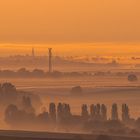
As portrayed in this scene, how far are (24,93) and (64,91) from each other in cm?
4077

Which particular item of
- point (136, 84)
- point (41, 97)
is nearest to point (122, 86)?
point (136, 84)

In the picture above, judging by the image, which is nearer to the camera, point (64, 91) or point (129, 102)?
point (129, 102)

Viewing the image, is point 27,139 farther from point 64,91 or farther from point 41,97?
point 64,91

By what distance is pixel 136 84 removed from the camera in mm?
199500

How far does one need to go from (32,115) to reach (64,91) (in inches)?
2644

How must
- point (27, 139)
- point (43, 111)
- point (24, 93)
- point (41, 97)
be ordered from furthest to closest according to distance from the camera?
point (41, 97) → point (24, 93) → point (43, 111) → point (27, 139)

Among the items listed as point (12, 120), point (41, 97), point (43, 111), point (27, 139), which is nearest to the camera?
point (27, 139)

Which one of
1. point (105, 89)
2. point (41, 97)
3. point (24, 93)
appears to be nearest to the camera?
point (24, 93)

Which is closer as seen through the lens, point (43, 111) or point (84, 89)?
point (43, 111)

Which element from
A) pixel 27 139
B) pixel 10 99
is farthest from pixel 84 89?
pixel 27 139

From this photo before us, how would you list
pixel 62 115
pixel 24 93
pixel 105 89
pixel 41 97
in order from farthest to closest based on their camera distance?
pixel 105 89, pixel 41 97, pixel 24 93, pixel 62 115

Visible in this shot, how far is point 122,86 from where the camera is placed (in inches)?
7830

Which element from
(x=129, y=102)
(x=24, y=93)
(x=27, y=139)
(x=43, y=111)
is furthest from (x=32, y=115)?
(x=27, y=139)

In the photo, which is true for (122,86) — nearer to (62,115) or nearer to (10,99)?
(10,99)
